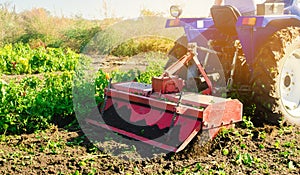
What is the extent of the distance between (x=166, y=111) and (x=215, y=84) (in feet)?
3.19

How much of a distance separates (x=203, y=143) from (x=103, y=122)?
1.38 m

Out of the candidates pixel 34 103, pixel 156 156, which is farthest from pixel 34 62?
pixel 156 156

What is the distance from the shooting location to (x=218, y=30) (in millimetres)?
5477

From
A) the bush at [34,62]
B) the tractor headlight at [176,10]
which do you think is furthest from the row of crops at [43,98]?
the bush at [34,62]

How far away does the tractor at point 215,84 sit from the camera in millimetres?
4266

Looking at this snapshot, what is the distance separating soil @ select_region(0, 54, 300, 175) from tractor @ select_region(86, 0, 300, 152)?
0.16 m

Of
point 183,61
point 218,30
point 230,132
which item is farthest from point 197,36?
point 230,132

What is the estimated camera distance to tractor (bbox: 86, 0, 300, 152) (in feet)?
14.0

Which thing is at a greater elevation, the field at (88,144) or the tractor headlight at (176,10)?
the tractor headlight at (176,10)

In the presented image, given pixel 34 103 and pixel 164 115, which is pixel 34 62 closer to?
pixel 34 103

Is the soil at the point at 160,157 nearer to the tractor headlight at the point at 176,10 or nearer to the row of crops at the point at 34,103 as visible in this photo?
the row of crops at the point at 34,103

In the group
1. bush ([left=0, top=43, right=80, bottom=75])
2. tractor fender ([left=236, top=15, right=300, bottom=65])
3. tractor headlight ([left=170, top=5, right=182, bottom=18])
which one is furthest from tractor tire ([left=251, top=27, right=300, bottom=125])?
bush ([left=0, top=43, right=80, bottom=75])

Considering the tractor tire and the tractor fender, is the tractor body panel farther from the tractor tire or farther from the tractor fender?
the tractor tire

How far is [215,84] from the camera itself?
514cm
